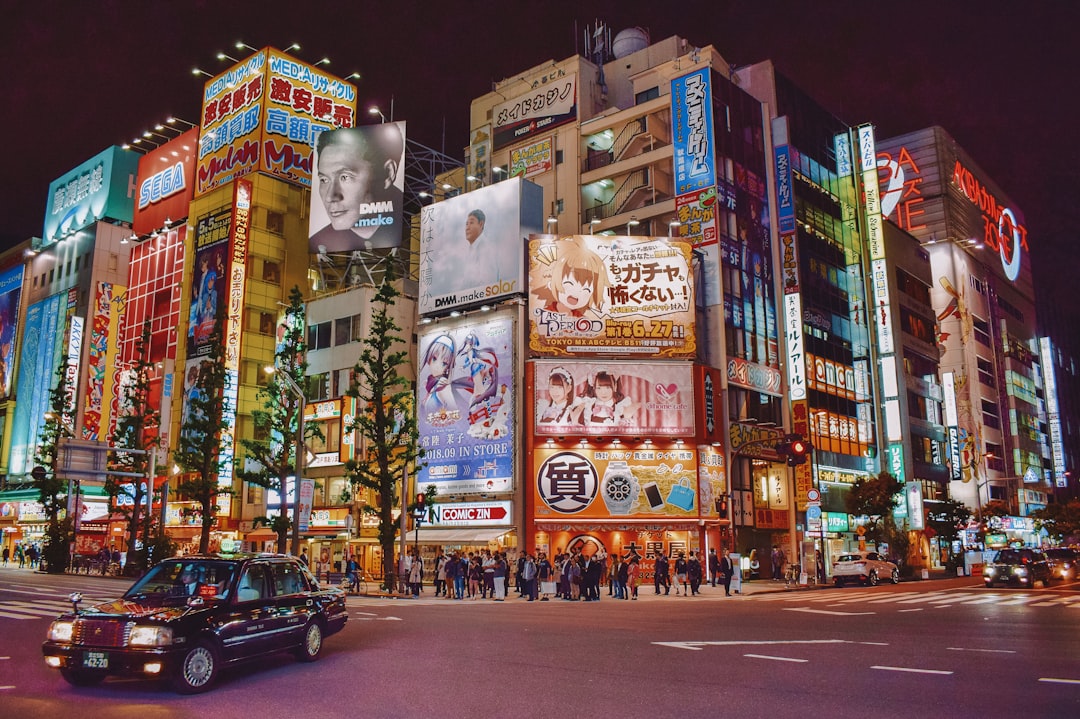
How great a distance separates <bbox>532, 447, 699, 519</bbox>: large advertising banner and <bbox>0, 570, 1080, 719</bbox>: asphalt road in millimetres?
22857

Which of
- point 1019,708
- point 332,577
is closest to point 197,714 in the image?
point 1019,708

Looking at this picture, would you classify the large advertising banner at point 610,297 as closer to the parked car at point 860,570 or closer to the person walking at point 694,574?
the parked car at point 860,570

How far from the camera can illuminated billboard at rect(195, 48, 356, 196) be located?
61406 mm

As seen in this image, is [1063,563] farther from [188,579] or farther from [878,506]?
[188,579]

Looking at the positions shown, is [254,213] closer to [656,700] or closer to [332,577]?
[332,577]

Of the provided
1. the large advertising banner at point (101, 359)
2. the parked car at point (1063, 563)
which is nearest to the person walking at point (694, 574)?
the parked car at point (1063, 563)

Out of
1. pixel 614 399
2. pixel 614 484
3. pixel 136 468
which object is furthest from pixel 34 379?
pixel 614 484

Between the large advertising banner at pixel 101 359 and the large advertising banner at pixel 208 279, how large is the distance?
35.5 feet

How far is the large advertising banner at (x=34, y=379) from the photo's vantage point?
231 feet

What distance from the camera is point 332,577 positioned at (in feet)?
131

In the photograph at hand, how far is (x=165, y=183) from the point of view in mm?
68000

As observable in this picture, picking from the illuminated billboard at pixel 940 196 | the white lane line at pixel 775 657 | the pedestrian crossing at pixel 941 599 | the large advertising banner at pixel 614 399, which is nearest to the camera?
the white lane line at pixel 775 657

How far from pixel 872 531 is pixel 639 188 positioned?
81.3 feet

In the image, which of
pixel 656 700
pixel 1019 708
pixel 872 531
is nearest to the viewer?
pixel 1019 708
